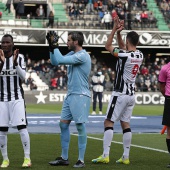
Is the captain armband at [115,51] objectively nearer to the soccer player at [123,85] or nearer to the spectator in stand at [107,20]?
the soccer player at [123,85]

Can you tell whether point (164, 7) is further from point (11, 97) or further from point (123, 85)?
point (11, 97)

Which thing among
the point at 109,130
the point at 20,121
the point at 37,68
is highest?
the point at 20,121

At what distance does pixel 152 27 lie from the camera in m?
42.9

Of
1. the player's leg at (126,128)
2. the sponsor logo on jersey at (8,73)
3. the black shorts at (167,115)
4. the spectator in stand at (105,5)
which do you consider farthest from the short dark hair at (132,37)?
the spectator in stand at (105,5)

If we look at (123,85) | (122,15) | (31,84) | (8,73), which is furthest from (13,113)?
(122,15)

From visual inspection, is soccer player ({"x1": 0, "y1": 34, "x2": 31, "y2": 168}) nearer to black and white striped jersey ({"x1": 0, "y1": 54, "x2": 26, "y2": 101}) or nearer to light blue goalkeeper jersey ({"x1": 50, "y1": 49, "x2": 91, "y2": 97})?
black and white striped jersey ({"x1": 0, "y1": 54, "x2": 26, "y2": 101})

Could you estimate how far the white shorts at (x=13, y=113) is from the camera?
964 cm

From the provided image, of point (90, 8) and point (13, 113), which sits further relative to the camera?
point (90, 8)

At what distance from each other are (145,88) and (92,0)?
9.36 metres

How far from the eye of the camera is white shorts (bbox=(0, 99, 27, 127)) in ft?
31.6

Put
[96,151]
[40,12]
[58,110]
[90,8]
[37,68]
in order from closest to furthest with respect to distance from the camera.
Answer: [96,151] < [58,110] < [37,68] < [40,12] < [90,8]

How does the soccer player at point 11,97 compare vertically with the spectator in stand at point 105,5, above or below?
below

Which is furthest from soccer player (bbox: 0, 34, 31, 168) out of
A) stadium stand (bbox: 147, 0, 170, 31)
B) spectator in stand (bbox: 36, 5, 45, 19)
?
stadium stand (bbox: 147, 0, 170, 31)

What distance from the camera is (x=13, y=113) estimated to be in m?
9.67
